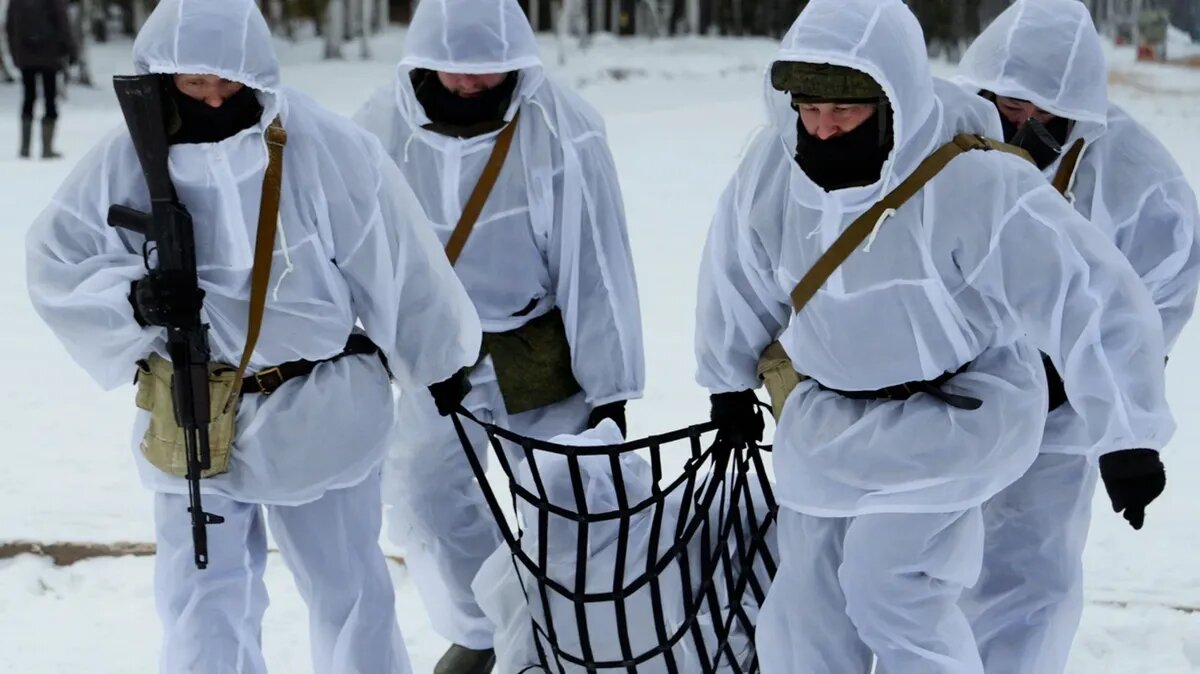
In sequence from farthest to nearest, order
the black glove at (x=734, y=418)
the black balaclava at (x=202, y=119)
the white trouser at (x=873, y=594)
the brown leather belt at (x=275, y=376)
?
the black glove at (x=734, y=418) → the brown leather belt at (x=275, y=376) → the black balaclava at (x=202, y=119) → the white trouser at (x=873, y=594)

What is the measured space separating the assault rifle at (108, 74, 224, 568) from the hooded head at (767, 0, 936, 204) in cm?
103

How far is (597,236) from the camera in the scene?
381 cm

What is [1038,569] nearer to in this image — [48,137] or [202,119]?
[202,119]

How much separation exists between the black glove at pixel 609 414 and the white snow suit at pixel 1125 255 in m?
0.83

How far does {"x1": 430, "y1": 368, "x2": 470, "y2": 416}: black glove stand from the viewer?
341 cm

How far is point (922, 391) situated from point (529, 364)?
118 centimetres

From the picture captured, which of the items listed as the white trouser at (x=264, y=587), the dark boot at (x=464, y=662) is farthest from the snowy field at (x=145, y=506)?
the white trouser at (x=264, y=587)

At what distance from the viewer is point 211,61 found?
290 centimetres

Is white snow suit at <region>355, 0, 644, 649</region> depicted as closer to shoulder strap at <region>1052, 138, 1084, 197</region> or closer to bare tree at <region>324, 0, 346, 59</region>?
shoulder strap at <region>1052, 138, 1084, 197</region>

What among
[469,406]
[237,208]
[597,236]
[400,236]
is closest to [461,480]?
[469,406]

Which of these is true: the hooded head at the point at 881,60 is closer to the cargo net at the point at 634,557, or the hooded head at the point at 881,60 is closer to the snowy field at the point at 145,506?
the snowy field at the point at 145,506

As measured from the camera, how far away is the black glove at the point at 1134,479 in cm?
274

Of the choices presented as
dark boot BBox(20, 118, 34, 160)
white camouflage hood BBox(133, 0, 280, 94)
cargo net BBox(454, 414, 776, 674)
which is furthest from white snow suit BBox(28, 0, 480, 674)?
dark boot BBox(20, 118, 34, 160)

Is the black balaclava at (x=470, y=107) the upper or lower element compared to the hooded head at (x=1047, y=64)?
lower
